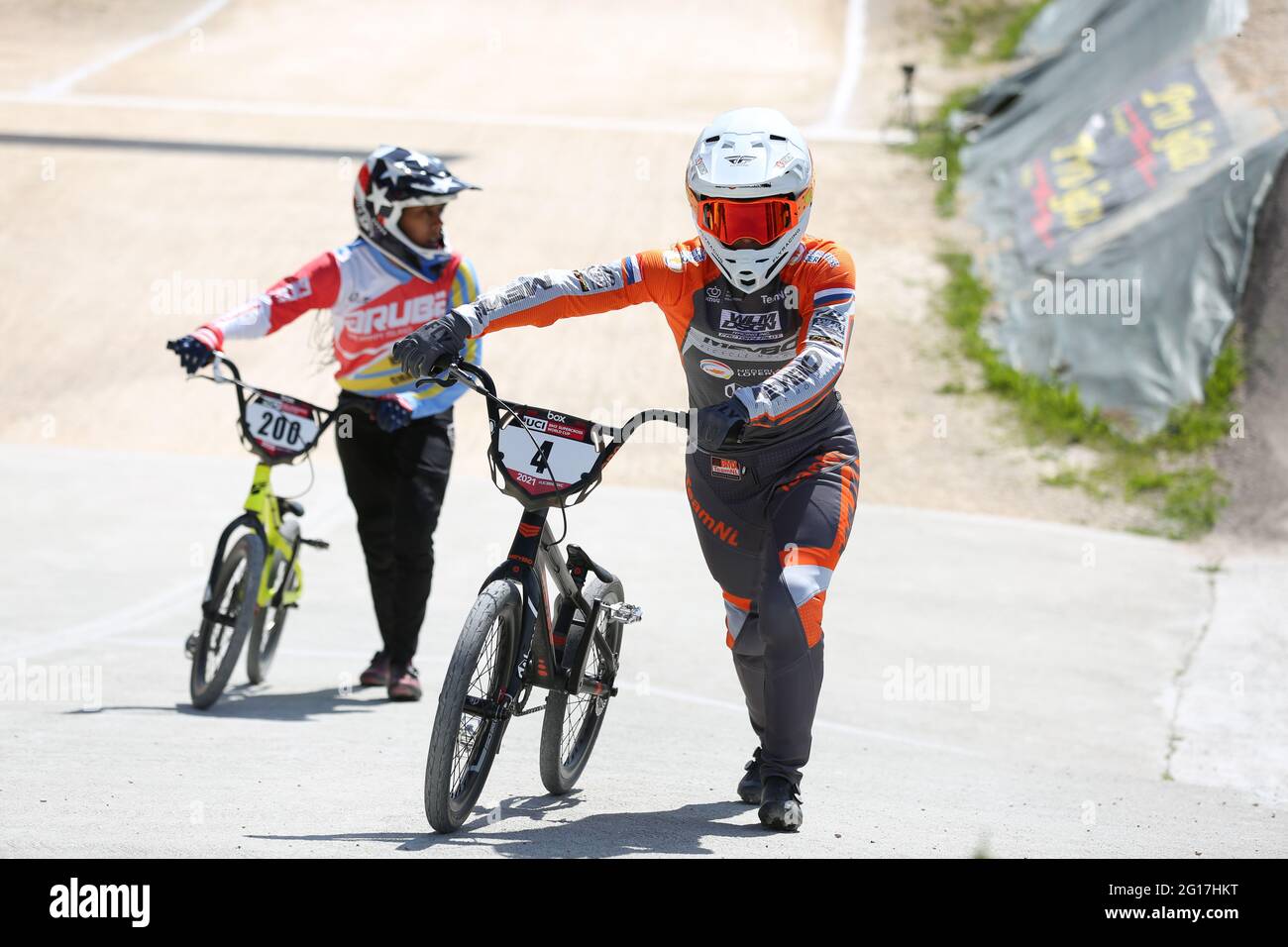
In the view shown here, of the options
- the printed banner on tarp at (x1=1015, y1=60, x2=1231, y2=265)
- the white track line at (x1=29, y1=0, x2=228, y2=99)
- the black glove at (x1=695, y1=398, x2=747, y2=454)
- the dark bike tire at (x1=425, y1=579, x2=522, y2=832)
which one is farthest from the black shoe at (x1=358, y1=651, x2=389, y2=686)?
the white track line at (x1=29, y1=0, x2=228, y2=99)

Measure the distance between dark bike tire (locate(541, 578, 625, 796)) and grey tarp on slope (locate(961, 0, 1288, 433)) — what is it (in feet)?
32.5

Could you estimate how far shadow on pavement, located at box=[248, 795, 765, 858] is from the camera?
4.19 meters

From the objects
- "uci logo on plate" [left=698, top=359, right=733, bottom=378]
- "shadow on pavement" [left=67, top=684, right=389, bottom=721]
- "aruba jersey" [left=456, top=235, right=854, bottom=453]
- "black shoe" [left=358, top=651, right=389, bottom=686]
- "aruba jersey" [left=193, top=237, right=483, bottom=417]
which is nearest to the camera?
"aruba jersey" [left=456, top=235, right=854, bottom=453]

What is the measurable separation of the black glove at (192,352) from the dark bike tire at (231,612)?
2.73ft

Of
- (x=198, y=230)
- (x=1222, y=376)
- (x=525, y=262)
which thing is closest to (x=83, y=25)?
(x=198, y=230)

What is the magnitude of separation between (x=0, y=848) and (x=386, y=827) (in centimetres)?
106

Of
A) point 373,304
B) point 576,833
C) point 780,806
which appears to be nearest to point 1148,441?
point 373,304

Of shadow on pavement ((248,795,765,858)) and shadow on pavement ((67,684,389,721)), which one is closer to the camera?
shadow on pavement ((248,795,765,858))

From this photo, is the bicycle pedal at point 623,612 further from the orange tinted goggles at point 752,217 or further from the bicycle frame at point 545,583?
the orange tinted goggles at point 752,217

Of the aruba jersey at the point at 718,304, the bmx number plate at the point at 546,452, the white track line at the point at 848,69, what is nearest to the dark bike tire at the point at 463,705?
the bmx number plate at the point at 546,452

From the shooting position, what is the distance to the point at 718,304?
4910 mm

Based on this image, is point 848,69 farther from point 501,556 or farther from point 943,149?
point 501,556

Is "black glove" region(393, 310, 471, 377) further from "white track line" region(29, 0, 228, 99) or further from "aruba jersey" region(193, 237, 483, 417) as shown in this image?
"white track line" region(29, 0, 228, 99)

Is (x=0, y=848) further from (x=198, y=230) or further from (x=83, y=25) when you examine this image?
(x=83, y=25)
